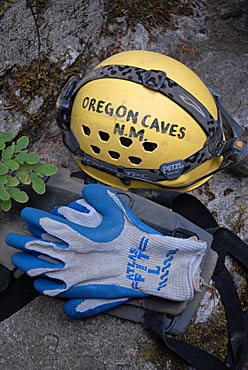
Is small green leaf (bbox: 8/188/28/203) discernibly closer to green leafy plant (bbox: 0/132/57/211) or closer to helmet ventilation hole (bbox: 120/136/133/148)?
green leafy plant (bbox: 0/132/57/211)

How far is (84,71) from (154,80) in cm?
99

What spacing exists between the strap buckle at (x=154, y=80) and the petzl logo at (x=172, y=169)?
44 cm

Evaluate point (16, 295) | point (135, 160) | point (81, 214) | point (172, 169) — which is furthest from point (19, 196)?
point (172, 169)

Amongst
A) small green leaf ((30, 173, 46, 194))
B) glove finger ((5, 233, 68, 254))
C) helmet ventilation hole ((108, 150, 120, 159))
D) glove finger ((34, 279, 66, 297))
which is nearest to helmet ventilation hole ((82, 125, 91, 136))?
helmet ventilation hole ((108, 150, 120, 159))

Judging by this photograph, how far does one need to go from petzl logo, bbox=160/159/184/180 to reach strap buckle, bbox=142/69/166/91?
0.44 m

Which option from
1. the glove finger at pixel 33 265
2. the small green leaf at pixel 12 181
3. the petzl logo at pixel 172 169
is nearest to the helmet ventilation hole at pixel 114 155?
the petzl logo at pixel 172 169

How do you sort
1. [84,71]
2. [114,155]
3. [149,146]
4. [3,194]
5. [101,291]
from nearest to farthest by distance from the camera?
[3,194] < [101,291] < [149,146] < [114,155] < [84,71]

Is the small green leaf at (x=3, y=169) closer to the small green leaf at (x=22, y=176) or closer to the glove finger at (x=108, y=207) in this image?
the small green leaf at (x=22, y=176)

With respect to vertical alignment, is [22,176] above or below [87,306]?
above

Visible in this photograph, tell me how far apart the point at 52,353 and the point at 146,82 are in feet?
5.28

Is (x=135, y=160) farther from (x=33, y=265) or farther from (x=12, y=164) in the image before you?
(x=33, y=265)

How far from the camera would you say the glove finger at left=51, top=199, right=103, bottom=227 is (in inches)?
79.5

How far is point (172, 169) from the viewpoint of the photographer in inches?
86.8

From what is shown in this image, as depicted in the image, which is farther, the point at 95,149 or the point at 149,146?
the point at 95,149
